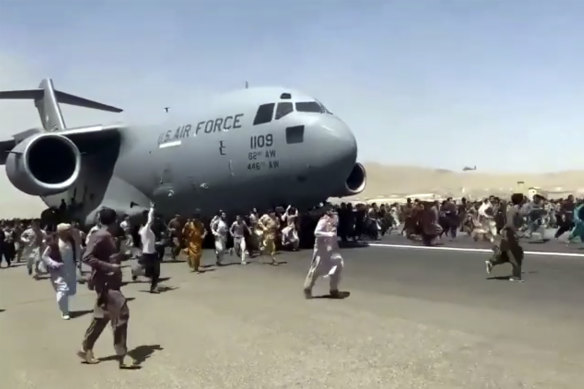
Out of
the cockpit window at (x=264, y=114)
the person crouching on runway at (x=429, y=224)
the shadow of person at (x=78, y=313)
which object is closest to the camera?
the shadow of person at (x=78, y=313)

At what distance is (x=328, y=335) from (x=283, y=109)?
10816 millimetres

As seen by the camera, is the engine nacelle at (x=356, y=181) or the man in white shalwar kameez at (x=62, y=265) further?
the engine nacelle at (x=356, y=181)

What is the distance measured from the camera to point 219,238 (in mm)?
16094

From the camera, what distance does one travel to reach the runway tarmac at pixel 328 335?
5773 mm

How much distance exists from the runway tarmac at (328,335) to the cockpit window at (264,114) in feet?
19.7

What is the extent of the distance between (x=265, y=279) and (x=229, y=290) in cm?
144

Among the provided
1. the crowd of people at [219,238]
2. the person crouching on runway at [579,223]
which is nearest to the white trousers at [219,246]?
the crowd of people at [219,238]

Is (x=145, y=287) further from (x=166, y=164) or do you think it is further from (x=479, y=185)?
(x=479, y=185)

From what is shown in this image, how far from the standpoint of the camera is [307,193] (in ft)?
56.6

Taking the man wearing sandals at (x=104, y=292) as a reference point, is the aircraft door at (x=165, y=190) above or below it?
above

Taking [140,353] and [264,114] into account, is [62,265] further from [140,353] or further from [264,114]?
[264,114]

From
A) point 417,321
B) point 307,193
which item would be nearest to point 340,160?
point 307,193

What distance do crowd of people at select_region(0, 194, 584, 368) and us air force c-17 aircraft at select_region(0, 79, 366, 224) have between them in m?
0.76

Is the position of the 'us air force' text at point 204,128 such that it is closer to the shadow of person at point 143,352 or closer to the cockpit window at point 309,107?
the cockpit window at point 309,107
